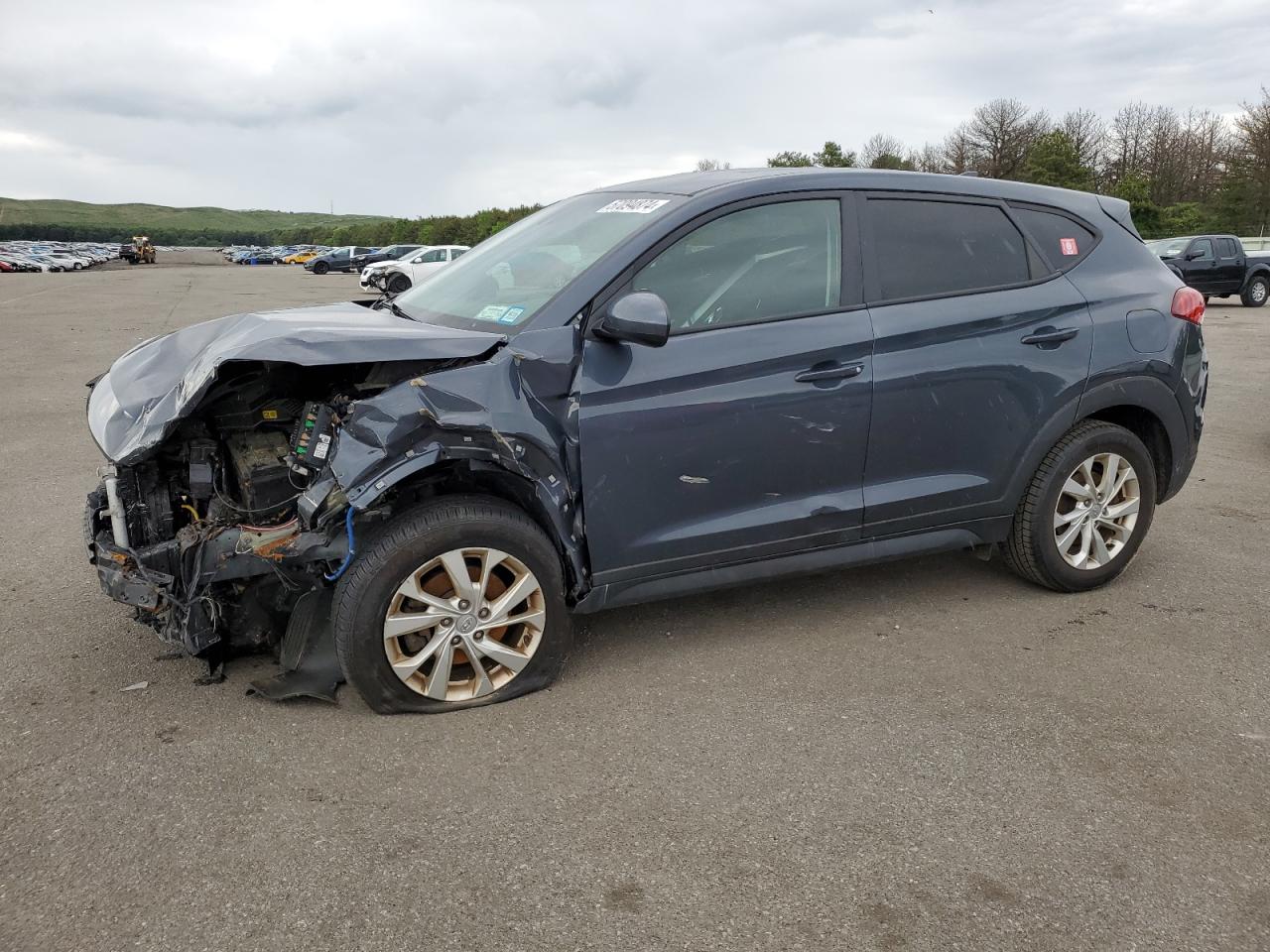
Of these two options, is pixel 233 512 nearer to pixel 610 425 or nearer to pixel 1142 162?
pixel 610 425

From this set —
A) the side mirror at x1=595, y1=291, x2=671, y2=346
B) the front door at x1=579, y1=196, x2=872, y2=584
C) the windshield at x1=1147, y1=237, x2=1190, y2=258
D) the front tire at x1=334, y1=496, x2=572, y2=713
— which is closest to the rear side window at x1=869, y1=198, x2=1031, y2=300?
the front door at x1=579, y1=196, x2=872, y2=584

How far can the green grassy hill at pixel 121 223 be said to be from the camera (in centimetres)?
13850

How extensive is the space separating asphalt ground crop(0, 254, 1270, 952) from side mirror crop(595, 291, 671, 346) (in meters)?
1.28

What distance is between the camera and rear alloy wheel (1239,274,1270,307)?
75.0 ft

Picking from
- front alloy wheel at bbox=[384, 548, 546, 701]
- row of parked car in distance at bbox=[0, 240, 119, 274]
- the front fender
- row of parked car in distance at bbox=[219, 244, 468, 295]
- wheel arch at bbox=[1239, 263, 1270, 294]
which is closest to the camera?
the front fender

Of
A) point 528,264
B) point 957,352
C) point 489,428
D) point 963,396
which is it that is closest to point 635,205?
point 528,264

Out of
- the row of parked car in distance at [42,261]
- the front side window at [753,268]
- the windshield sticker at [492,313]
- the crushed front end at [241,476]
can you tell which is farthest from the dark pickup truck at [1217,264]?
the row of parked car in distance at [42,261]

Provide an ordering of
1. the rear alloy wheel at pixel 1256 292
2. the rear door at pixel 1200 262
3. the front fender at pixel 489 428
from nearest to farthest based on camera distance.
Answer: the front fender at pixel 489 428 → the rear door at pixel 1200 262 → the rear alloy wheel at pixel 1256 292

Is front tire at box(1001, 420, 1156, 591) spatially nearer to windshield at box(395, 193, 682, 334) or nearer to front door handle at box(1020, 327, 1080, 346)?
front door handle at box(1020, 327, 1080, 346)

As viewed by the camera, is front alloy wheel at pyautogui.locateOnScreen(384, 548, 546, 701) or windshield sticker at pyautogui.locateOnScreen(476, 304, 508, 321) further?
windshield sticker at pyautogui.locateOnScreen(476, 304, 508, 321)

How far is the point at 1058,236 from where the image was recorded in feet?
14.4

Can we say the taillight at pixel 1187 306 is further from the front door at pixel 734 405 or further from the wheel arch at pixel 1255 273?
the wheel arch at pixel 1255 273

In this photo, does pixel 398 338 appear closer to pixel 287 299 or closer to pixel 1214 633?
pixel 1214 633

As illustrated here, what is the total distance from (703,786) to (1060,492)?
2.30 metres
